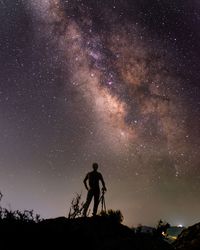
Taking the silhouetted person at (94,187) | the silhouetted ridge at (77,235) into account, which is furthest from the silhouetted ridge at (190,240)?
the silhouetted person at (94,187)

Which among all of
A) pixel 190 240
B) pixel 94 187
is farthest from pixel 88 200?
pixel 190 240

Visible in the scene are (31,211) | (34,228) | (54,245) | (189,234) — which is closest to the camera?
(54,245)

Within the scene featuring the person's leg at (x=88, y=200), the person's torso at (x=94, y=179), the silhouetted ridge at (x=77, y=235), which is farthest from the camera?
the person's torso at (x=94, y=179)

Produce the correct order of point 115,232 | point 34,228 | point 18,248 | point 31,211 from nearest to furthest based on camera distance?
point 18,248 < point 34,228 < point 31,211 < point 115,232

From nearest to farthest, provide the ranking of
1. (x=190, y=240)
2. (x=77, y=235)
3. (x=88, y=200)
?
(x=77, y=235) → (x=88, y=200) → (x=190, y=240)

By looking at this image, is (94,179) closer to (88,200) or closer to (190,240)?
(88,200)

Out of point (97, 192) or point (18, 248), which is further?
point (97, 192)

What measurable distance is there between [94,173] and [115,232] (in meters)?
2.71

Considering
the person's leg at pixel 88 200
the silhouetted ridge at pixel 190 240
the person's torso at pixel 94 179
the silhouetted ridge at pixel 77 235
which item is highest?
the person's torso at pixel 94 179

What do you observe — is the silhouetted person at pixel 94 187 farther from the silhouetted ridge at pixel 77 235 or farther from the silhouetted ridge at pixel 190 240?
the silhouetted ridge at pixel 190 240

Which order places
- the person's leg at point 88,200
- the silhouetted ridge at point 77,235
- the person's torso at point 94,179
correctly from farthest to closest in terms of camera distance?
the person's torso at point 94,179, the person's leg at point 88,200, the silhouetted ridge at point 77,235

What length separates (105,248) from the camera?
338 inches

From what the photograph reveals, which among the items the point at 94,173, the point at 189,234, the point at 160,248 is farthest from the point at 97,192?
the point at 189,234

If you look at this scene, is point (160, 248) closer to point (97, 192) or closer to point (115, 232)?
point (115, 232)
